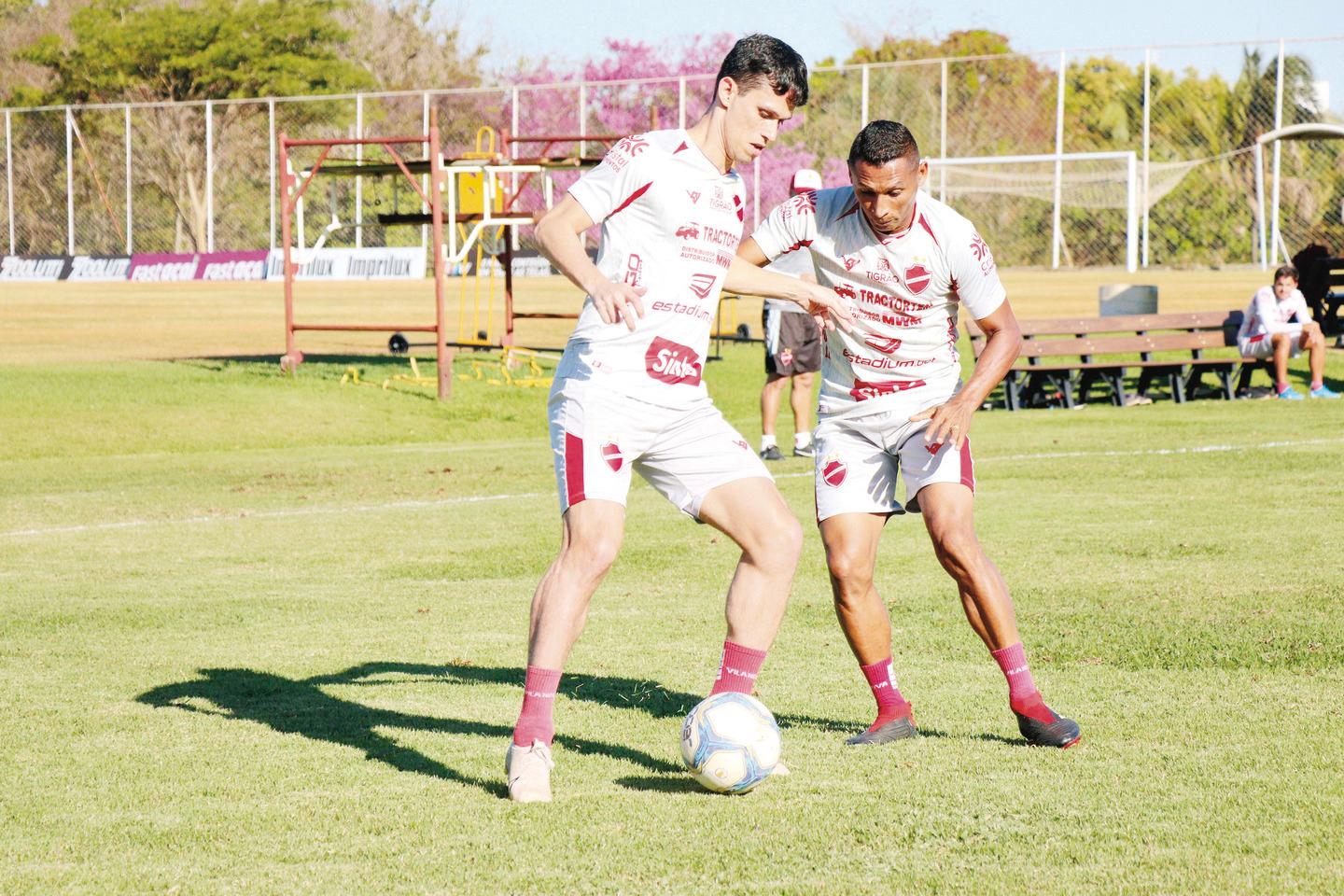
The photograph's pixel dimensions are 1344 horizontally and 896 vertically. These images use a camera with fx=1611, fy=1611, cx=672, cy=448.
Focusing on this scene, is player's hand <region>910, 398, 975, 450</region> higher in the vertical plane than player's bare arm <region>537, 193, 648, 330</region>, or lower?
lower

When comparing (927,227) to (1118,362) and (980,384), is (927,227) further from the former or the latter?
(1118,362)

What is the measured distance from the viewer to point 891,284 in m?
5.59

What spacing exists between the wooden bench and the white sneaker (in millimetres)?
15592

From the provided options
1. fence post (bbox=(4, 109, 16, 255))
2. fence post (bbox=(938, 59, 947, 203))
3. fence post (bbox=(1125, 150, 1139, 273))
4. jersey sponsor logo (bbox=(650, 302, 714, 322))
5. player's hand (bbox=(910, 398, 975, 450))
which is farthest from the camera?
fence post (bbox=(4, 109, 16, 255))

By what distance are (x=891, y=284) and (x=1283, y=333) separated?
15657 millimetres

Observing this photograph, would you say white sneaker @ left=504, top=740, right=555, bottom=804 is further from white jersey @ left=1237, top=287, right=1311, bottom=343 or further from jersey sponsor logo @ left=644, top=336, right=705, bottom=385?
white jersey @ left=1237, top=287, right=1311, bottom=343

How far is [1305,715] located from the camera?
Answer: 556cm

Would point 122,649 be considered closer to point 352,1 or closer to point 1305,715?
point 1305,715

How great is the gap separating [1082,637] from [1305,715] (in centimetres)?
157

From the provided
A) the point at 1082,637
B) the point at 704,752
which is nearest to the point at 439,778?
the point at 704,752

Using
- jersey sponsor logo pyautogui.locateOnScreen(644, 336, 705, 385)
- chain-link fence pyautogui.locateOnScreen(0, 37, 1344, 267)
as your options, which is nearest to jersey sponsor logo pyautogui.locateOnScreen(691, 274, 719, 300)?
jersey sponsor logo pyautogui.locateOnScreen(644, 336, 705, 385)

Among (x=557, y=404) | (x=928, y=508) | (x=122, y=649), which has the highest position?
(x=557, y=404)

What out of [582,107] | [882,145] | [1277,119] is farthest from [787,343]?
[582,107]

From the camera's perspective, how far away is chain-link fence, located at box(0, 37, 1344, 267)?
31.9 metres
